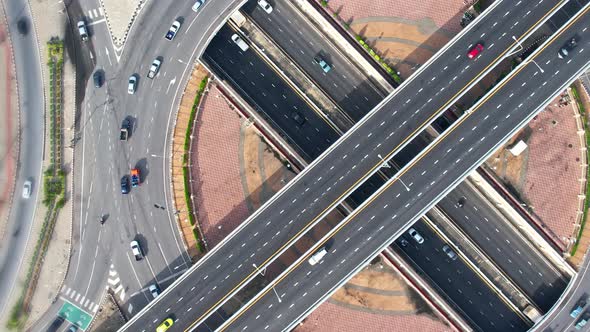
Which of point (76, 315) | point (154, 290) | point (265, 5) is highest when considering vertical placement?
point (265, 5)

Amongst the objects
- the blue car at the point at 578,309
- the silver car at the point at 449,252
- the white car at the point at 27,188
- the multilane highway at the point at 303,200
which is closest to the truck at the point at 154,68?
the white car at the point at 27,188

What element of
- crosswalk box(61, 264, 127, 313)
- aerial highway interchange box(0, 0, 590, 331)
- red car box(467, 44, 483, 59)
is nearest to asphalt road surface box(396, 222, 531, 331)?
aerial highway interchange box(0, 0, 590, 331)

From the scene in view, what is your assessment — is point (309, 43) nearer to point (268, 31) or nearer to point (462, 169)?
point (268, 31)

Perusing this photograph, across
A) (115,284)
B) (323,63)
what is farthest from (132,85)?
(115,284)

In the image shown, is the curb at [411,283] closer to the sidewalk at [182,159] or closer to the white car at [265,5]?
the sidewalk at [182,159]

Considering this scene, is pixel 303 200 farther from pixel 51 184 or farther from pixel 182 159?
pixel 51 184

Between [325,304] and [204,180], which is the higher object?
[204,180]

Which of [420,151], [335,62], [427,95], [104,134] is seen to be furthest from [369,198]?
[104,134]
